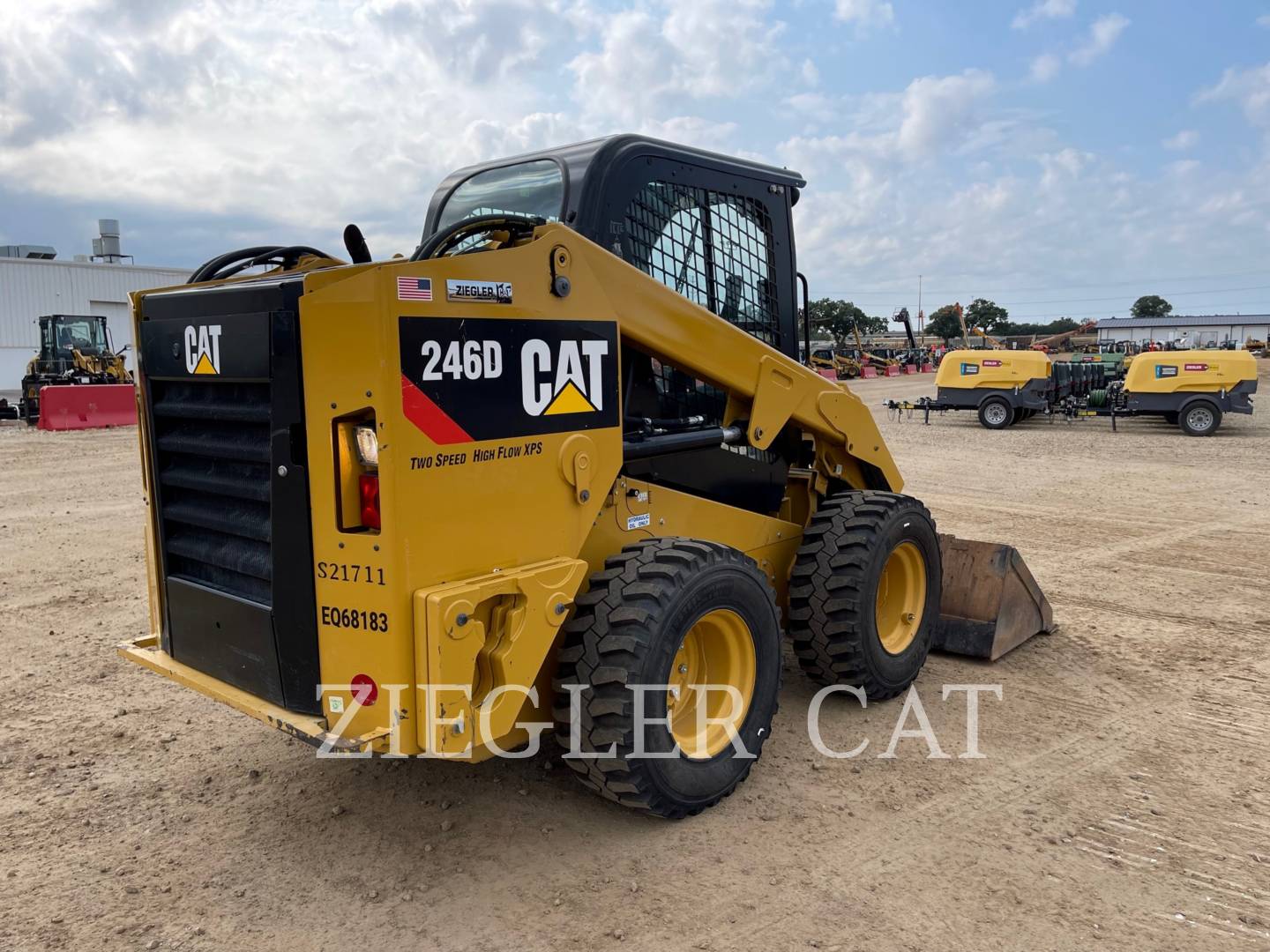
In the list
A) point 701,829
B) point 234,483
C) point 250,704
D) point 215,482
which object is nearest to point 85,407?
point 215,482

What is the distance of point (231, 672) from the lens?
3352 mm

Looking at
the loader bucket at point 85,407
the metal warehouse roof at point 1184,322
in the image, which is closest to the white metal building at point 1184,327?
the metal warehouse roof at point 1184,322

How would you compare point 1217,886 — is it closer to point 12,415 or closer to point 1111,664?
point 1111,664

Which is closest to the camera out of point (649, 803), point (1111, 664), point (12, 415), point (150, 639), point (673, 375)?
point (649, 803)

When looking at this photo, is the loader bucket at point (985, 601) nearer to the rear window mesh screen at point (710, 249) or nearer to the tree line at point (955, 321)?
the rear window mesh screen at point (710, 249)

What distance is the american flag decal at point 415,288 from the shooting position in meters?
2.75

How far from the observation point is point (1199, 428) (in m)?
17.1

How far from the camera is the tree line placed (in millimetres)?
52438

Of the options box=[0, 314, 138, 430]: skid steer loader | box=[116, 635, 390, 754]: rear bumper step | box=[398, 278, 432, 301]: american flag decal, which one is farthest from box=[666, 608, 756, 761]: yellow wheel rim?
box=[0, 314, 138, 430]: skid steer loader

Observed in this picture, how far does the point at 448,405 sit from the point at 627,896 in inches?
65.5

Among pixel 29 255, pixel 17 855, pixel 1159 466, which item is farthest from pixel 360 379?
pixel 29 255

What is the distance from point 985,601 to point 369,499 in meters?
3.74

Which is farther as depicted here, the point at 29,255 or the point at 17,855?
the point at 29,255

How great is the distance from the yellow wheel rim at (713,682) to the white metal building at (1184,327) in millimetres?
99707
